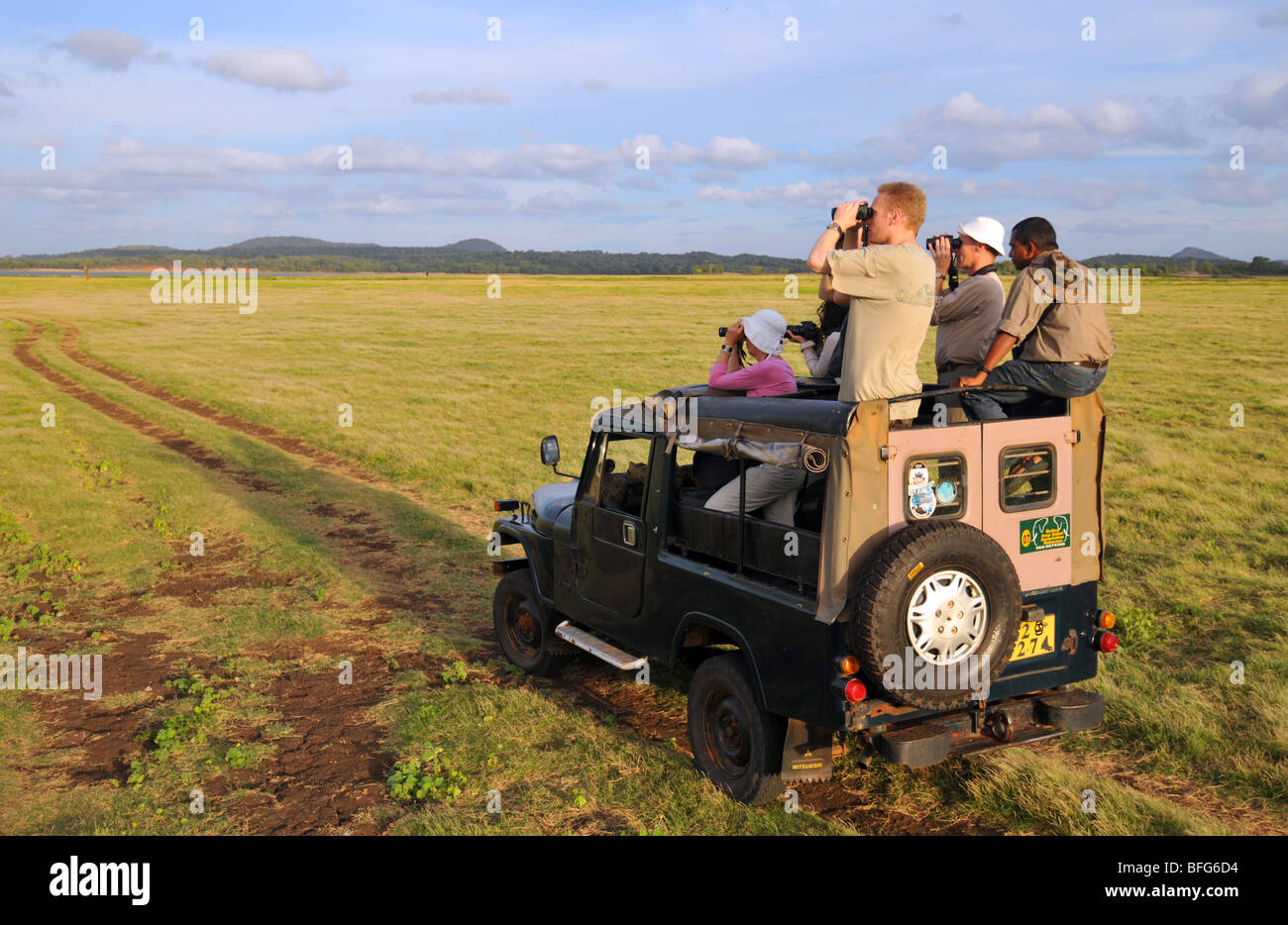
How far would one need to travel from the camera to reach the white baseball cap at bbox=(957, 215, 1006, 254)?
6098 mm

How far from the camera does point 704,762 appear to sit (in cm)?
559

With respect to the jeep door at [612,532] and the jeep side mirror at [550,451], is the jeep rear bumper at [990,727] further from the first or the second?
the jeep side mirror at [550,451]

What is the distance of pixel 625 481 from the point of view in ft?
21.2

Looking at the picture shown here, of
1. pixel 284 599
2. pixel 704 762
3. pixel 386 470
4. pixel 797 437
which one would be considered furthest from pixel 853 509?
pixel 386 470

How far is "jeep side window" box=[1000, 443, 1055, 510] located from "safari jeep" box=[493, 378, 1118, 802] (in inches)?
0.4

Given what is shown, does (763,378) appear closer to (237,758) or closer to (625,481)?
(625,481)

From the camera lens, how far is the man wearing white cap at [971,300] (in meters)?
6.09

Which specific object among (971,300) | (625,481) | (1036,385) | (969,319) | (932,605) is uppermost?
(971,300)

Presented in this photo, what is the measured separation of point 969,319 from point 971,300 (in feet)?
0.46

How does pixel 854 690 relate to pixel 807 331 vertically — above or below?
below

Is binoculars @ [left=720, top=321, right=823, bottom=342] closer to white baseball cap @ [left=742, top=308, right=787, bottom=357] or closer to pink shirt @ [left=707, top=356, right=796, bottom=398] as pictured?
white baseball cap @ [left=742, top=308, right=787, bottom=357]

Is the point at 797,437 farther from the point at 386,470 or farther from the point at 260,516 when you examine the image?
the point at 386,470

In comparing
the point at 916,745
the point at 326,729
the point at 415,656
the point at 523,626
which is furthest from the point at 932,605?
the point at 415,656

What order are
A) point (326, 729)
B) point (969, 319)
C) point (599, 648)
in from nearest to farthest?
1. point (969, 319)
2. point (599, 648)
3. point (326, 729)
